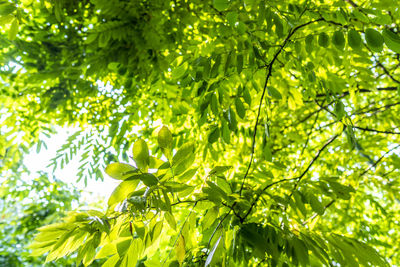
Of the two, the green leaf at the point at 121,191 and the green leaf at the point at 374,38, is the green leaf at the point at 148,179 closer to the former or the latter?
the green leaf at the point at 121,191

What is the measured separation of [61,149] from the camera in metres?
2.75

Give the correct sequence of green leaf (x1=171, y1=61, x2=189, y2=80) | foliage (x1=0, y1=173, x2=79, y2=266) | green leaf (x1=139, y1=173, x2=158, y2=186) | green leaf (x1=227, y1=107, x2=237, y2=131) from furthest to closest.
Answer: foliage (x1=0, y1=173, x2=79, y2=266) → green leaf (x1=171, y1=61, x2=189, y2=80) → green leaf (x1=227, y1=107, x2=237, y2=131) → green leaf (x1=139, y1=173, x2=158, y2=186)

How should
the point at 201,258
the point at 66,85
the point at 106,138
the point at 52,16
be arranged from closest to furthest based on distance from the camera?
the point at 201,258, the point at 52,16, the point at 66,85, the point at 106,138

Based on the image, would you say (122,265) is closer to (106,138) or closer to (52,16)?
(52,16)

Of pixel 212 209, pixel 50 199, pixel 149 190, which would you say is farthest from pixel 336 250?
pixel 50 199

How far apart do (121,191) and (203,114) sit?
509mm

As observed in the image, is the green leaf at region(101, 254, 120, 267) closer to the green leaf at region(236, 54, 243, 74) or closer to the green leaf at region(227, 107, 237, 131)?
the green leaf at region(227, 107, 237, 131)

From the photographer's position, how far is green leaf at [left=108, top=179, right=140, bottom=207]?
64 centimetres

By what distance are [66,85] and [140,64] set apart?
32.8 inches

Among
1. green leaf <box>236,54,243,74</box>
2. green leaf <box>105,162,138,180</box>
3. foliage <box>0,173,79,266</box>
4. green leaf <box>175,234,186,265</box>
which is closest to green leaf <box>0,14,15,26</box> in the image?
green leaf <box>105,162,138,180</box>

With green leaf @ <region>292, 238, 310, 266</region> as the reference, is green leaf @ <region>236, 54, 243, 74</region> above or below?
above

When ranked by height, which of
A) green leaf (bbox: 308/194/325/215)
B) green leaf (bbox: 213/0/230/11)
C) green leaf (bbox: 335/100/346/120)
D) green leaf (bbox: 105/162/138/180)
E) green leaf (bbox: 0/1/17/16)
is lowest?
green leaf (bbox: 308/194/325/215)

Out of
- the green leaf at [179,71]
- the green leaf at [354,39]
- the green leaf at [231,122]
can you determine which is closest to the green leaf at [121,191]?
the green leaf at [231,122]

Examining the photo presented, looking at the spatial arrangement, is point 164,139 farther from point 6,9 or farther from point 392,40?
point 6,9
